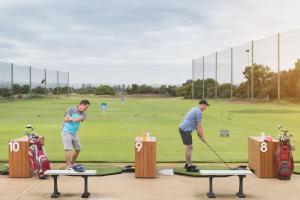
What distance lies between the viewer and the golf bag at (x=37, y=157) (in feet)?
38.0

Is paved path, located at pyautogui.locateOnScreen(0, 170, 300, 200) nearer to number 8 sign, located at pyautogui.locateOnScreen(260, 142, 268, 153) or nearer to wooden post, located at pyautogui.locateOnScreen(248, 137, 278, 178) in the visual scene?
wooden post, located at pyautogui.locateOnScreen(248, 137, 278, 178)

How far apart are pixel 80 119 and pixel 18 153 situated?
1.57m

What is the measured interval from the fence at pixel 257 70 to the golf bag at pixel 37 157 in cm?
4046

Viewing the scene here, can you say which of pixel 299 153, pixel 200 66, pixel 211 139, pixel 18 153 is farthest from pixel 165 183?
pixel 200 66

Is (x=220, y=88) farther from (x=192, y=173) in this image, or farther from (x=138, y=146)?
(x=138, y=146)

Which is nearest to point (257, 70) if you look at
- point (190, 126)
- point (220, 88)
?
point (220, 88)

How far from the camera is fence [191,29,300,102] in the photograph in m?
50.8

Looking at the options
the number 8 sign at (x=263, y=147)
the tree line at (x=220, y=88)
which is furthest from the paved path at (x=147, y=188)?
the tree line at (x=220, y=88)

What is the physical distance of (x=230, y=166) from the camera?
13414 millimetres

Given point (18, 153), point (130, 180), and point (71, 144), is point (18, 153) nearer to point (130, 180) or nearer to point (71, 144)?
point (71, 144)

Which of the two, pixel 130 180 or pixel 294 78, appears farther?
pixel 294 78

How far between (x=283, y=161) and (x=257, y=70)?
4750 centimetres

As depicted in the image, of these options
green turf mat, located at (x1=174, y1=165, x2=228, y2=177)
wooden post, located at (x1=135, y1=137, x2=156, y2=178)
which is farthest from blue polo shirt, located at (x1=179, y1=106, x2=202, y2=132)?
wooden post, located at (x1=135, y1=137, x2=156, y2=178)

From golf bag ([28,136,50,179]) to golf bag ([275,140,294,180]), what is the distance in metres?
5.09
